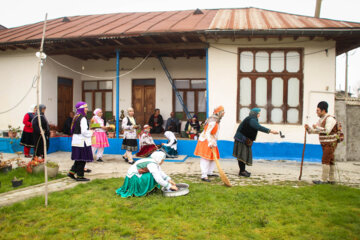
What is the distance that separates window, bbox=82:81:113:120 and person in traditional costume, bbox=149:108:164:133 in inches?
95.6

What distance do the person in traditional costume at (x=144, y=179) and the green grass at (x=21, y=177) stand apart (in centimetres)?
209

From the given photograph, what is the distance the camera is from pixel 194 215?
13.1 ft

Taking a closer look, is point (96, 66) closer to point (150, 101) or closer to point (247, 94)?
point (150, 101)

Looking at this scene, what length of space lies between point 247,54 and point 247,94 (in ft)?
4.38

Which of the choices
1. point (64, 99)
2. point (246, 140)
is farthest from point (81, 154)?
point (64, 99)

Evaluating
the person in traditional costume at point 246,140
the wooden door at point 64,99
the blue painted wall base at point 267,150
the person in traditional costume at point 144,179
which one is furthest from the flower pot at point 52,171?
the wooden door at point 64,99

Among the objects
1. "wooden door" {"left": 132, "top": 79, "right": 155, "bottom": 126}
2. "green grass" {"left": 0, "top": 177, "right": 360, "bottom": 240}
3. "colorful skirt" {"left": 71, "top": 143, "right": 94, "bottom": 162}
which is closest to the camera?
"green grass" {"left": 0, "top": 177, "right": 360, "bottom": 240}

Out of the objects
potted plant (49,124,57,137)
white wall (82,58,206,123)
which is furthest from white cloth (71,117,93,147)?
white wall (82,58,206,123)

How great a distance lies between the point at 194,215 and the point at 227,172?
10.5ft

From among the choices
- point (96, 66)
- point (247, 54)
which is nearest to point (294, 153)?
point (247, 54)

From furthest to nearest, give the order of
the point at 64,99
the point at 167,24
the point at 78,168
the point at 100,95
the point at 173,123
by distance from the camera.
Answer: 1. the point at 100,95
2. the point at 64,99
3. the point at 173,123
4. the point at 167,24
5. the point at 78,168

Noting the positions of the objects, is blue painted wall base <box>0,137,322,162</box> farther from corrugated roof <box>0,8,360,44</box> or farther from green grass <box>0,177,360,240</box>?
green grass <box>0,177,360,240</box>

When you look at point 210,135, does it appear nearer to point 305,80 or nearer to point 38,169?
point 38,169

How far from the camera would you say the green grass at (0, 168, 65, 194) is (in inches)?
217
